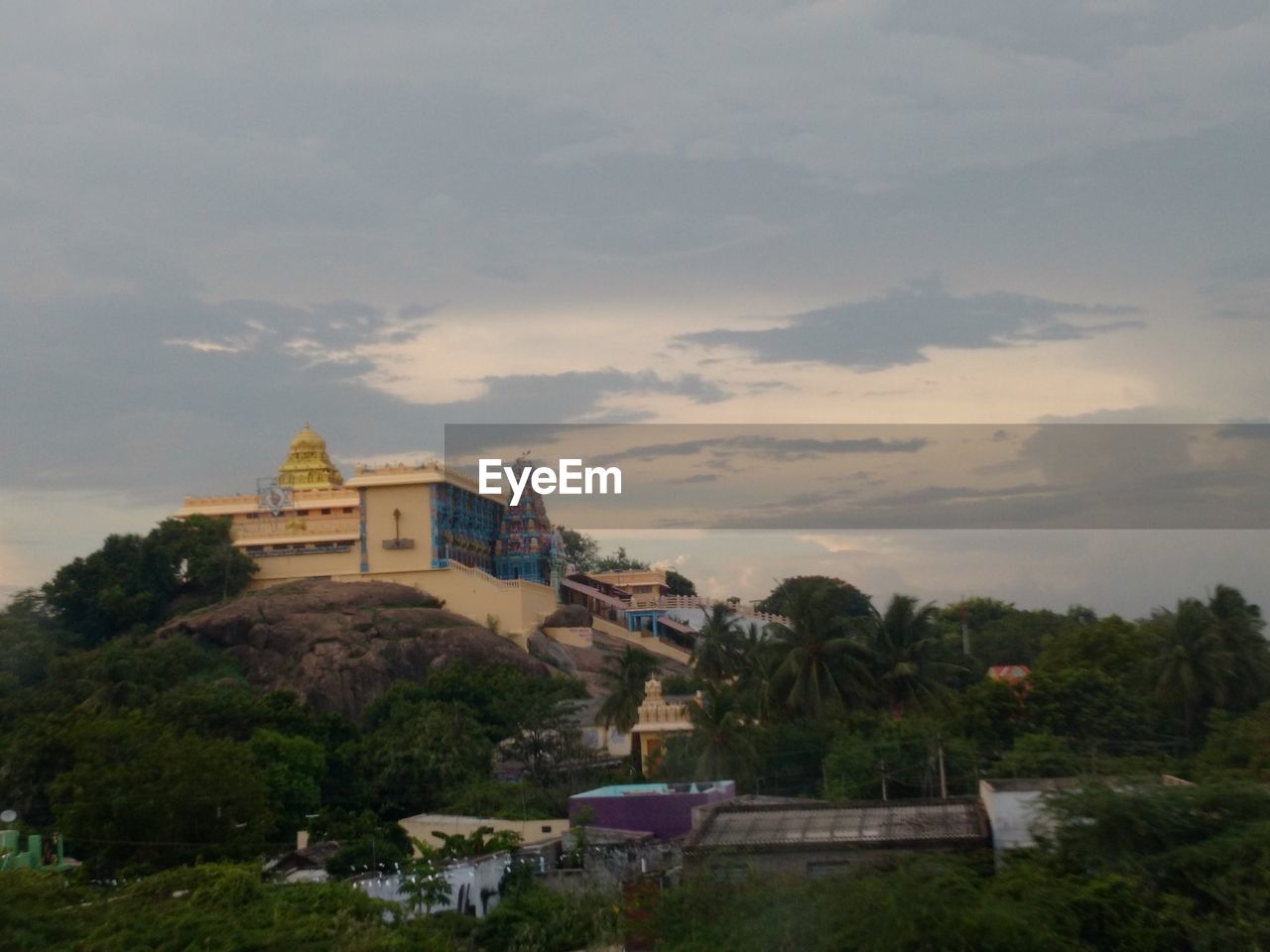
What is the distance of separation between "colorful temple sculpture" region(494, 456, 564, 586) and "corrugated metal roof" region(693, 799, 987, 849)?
143ft

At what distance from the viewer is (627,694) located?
1906 inches

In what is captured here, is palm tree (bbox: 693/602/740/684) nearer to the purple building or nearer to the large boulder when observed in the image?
the large boulder

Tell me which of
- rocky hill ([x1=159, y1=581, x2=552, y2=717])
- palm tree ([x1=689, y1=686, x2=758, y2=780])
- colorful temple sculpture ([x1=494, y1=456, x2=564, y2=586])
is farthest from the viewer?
colorful temple sculpture ([x1=494, y1=456, x2=564, y2=586])

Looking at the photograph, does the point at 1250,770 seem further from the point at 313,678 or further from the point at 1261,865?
the point at 313,678

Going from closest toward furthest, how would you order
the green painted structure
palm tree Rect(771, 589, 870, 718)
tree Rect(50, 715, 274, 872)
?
the green painted structure
tree Rect(50, 715, 274, 872)
palm tree Rect(771, 589, 870, 718)

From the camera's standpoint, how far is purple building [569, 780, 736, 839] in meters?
31.7

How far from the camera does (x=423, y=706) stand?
47.6m

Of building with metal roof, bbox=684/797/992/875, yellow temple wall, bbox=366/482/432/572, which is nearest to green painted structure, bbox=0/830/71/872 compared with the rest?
building with metal roof, bbox=684/797/992/875

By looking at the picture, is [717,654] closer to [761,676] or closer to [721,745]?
[761,676]

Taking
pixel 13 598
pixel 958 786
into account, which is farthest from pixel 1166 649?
pixel 13 598

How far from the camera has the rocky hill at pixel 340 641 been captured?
56969 millimetres

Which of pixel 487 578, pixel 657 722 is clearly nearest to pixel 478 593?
pixel 487 578

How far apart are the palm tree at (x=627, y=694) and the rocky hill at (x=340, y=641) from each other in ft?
25.9

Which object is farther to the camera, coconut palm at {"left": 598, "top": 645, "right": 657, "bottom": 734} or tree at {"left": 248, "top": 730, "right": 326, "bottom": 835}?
coconut palm at {"left": 598, "top": 645, "right": 657, "bottom": 734}
